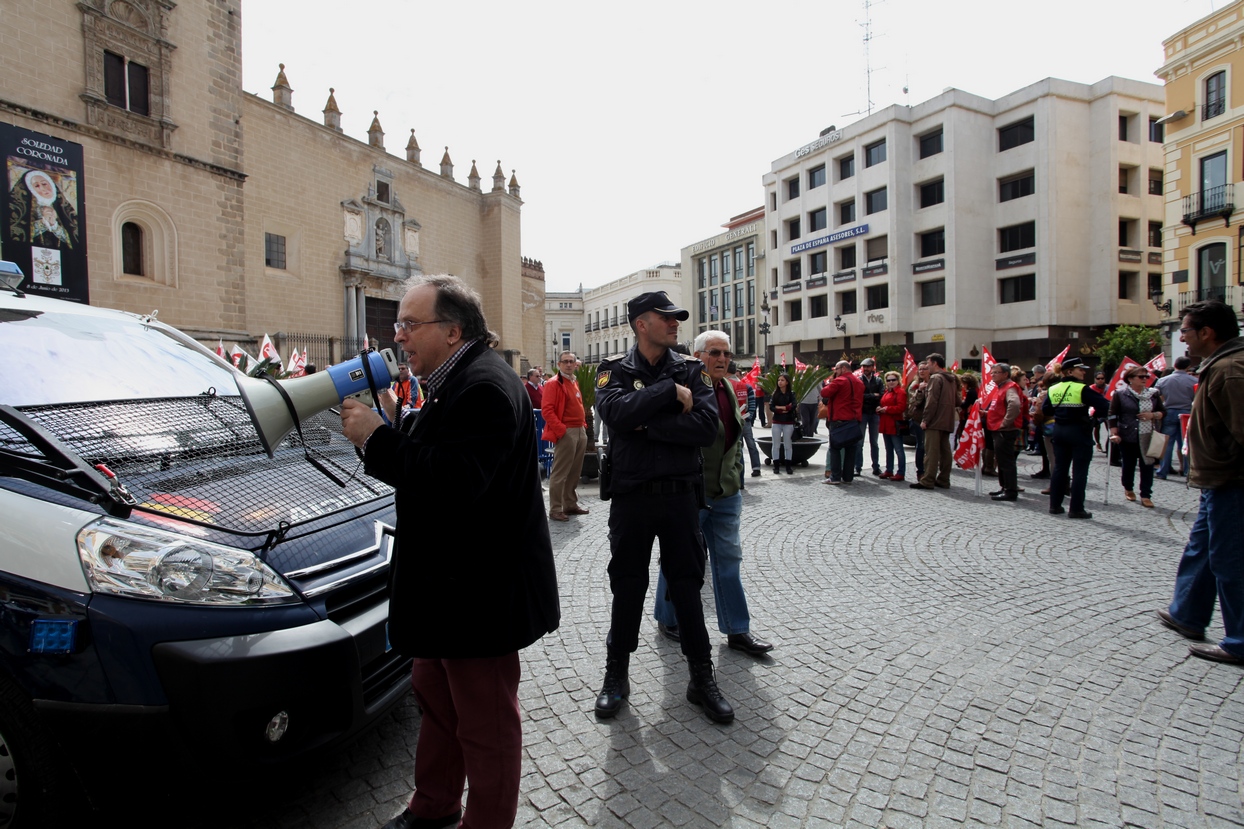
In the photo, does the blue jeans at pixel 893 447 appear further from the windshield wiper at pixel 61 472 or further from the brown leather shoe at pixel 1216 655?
the windshield wiper at pixel 61 472

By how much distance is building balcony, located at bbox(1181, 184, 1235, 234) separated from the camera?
24406 millimetres

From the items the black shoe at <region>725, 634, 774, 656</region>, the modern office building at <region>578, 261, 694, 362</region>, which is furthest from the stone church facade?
the modern office building at <region>578, 261, 694, 362</region>

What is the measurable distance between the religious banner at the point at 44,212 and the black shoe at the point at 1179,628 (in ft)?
70.7

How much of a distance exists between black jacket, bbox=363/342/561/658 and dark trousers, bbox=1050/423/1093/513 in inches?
294

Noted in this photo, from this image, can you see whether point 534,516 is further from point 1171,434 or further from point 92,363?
point 1171,434

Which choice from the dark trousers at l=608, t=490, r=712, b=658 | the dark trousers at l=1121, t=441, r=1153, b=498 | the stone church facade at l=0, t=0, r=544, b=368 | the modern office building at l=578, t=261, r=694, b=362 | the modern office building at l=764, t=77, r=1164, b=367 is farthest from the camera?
the modern office building at l=578, t=261, r=694, b=362

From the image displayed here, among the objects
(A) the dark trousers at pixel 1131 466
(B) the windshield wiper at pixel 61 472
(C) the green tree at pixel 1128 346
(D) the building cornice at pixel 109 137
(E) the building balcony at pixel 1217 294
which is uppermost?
(D) the building cornice at pixel 109 137

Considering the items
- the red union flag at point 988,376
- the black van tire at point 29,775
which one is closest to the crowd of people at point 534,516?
the black van tire at point 29,775

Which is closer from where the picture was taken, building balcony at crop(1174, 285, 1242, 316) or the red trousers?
the red trousers

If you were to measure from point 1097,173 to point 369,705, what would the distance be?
46.5m

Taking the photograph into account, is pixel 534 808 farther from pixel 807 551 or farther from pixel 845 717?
pixel 807 551

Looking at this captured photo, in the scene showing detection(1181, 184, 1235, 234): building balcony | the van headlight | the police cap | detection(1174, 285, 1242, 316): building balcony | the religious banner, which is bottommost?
the van headlight

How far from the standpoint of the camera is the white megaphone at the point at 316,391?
2.13 m

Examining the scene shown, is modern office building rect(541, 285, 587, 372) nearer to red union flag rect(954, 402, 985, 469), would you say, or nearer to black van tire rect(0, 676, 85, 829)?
red union flag rect(954, 402, 985, 469)
